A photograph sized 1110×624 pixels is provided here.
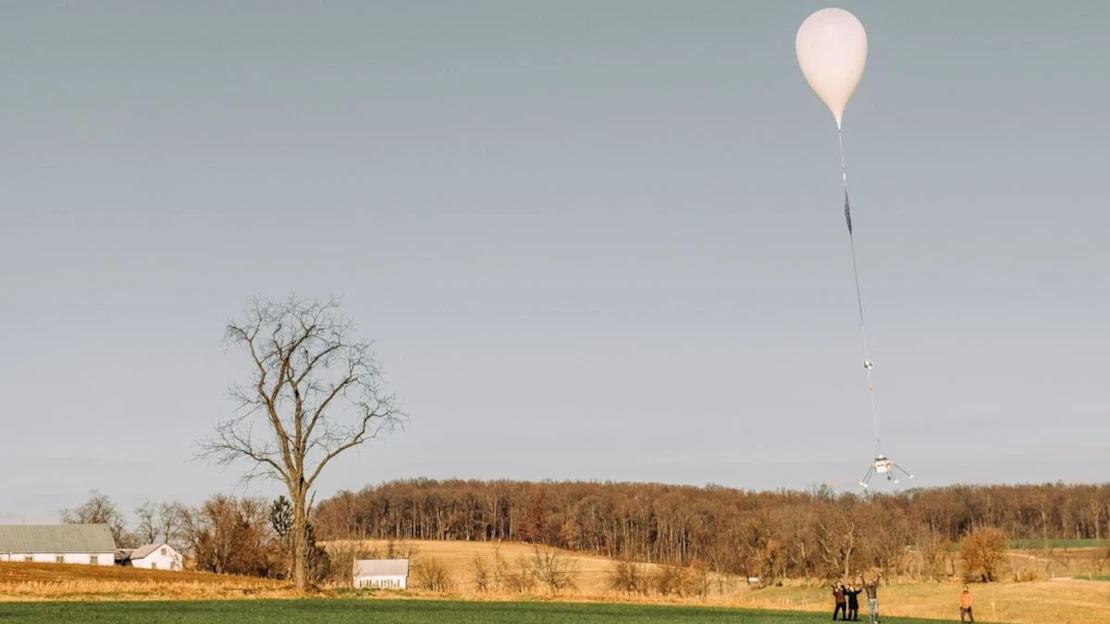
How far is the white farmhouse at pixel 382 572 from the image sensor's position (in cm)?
10984

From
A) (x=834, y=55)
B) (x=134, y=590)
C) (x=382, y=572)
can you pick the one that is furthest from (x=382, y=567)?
(x=834, y=55)

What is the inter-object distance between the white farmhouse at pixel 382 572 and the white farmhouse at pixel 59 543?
33.2m

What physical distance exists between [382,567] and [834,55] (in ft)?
317

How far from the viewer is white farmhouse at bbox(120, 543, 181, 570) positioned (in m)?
130

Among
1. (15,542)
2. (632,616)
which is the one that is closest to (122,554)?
(15,542)

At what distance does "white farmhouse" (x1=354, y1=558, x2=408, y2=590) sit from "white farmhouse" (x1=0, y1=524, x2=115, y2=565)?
33228 mm

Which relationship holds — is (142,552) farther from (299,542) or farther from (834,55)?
(834,55)

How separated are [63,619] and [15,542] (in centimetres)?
11230

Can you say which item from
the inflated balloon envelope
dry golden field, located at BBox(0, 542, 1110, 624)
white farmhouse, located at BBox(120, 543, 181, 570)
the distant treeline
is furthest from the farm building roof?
the inflated balloon envelope

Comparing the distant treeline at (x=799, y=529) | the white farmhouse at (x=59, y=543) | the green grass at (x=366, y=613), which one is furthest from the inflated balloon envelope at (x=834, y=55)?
the white farmhouse at (x=59, y=543)

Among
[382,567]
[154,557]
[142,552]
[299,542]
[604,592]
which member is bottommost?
[382,567]

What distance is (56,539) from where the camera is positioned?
411 feet

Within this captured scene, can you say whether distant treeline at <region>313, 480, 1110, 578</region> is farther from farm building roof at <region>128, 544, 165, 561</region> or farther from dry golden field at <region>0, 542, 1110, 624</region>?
farm building roof at <region>128, 544, 165, 561</region>

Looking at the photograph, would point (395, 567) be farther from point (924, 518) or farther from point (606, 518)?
point (924, 518)
